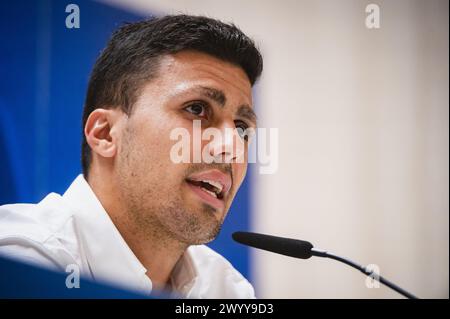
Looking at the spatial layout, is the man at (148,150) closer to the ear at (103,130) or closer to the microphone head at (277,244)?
the ear at (103,130)

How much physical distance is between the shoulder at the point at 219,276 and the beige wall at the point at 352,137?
51 mm

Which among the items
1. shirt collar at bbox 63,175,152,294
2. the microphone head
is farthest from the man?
the microphone head

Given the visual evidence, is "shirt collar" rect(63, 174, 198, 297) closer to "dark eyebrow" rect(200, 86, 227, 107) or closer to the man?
the man

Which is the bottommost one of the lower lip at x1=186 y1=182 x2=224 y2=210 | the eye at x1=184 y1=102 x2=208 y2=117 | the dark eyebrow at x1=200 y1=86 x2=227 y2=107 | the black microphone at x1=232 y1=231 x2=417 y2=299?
the black microphone at x1=232 y1=231 x2=417 y2=299

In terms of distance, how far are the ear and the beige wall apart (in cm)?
32

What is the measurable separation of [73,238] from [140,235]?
17 cm

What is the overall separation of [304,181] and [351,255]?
252mm

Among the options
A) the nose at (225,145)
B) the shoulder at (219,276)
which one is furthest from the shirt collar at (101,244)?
the nose at (225,145)

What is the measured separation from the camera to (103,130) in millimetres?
1336

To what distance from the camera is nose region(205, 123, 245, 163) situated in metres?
1.34

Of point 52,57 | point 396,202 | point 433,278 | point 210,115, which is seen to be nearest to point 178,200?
point 210,115

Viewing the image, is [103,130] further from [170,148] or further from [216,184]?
[216,184]

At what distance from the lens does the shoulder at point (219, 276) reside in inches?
57.6
